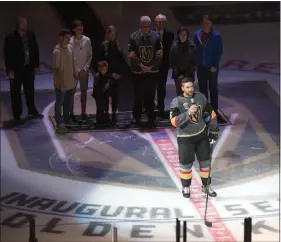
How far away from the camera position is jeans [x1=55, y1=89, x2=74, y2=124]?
4.98m

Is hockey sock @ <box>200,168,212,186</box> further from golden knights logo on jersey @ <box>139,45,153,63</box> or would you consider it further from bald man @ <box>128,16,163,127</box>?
golden knights logo on jersey @ <box>139,45,153,63</box>

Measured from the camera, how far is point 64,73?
488 centimetres

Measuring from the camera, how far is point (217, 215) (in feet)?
16.0

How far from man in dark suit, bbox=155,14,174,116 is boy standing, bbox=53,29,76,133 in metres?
0.55

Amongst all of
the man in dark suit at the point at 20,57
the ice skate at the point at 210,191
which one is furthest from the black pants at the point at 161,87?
the man in dark suit at the point at 20,57

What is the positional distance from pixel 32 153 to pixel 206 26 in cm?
141

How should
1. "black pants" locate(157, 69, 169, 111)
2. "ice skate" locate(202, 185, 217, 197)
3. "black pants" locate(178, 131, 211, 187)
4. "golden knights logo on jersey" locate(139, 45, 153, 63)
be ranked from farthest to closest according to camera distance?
"ice skate" locate(202, 185, 217, 197)
"black pants" locate(157, 69, 169, 111)
"golden knights logo on jersey" locate(139, 45, 153, 63)
"black pants" locate(178, 131, 211, 187)

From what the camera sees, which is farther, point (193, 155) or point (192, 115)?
point (193, 155)

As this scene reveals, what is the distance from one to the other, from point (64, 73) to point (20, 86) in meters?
0.30

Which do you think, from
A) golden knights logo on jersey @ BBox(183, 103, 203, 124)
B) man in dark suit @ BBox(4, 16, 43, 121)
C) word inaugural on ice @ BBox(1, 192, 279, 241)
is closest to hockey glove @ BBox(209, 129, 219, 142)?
golden knights logo on jersey @ BBox(183, 103, 203, 124)

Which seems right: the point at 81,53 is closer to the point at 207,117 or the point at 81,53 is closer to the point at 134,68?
the point at 134,68

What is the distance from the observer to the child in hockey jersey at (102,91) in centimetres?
489

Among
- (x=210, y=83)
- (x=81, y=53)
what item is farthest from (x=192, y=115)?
(x=81, y=53)

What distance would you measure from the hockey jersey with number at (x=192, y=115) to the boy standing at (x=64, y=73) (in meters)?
0.79
